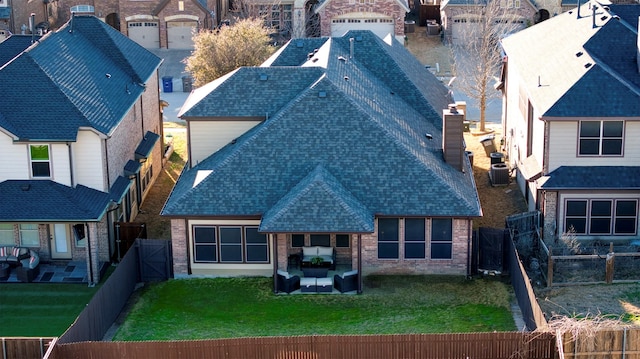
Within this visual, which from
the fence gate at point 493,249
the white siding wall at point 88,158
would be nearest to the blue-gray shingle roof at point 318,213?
the fence gate at point 493,249

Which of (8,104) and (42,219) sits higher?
(8,104)

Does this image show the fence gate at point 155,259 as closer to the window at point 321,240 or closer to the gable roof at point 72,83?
the gable roof at point 72,83

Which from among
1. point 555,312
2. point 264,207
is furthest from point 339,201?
point 555,312

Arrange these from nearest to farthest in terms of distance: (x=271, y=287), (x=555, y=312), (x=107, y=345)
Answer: (x=107, y=345), (x=555, y=312), (x=271, y=287)

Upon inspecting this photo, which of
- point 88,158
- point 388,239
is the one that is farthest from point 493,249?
point 88,158

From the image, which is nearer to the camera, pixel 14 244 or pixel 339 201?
pixel 339 201

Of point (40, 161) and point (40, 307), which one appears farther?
point (40, 161)

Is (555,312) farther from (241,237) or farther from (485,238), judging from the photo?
(241,237)

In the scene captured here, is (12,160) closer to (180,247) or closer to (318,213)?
(180,247)
